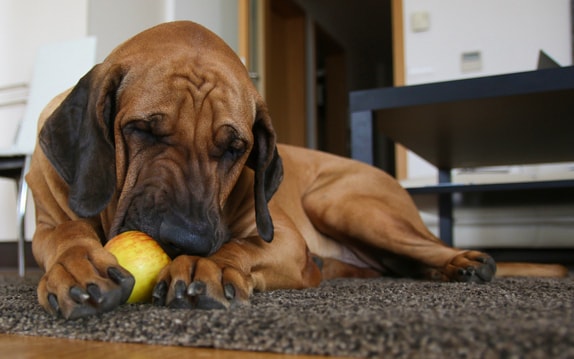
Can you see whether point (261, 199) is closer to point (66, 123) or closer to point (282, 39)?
point (66, 123)

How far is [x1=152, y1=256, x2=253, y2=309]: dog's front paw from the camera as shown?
96 cm

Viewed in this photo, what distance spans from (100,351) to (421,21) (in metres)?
4.60

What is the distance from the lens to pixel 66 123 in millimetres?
1296

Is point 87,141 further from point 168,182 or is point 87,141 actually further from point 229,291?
point 229,291

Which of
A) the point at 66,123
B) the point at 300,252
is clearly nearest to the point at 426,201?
the point at 300,252

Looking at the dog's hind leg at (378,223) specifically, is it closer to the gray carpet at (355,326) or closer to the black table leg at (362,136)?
the black table leg at (362,136)

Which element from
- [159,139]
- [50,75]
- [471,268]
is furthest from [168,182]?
[50,75]

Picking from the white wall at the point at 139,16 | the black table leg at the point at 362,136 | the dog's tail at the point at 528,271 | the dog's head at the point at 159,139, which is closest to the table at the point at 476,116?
the black table leg at the point at 362,136

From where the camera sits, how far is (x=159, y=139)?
3.92 ft

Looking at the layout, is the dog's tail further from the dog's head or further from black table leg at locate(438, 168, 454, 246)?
black table leg at locate(438, 168, 454, 246)

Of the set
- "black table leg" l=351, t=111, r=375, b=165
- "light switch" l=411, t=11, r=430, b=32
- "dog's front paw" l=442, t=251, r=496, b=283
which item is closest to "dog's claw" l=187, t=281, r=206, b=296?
"dog's front paw" l=442, t=251, r=496, b=283

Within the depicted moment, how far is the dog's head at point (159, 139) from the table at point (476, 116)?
85 centimetres

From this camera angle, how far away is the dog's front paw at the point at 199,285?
0.96 meters

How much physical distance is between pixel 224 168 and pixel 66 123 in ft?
1.21
